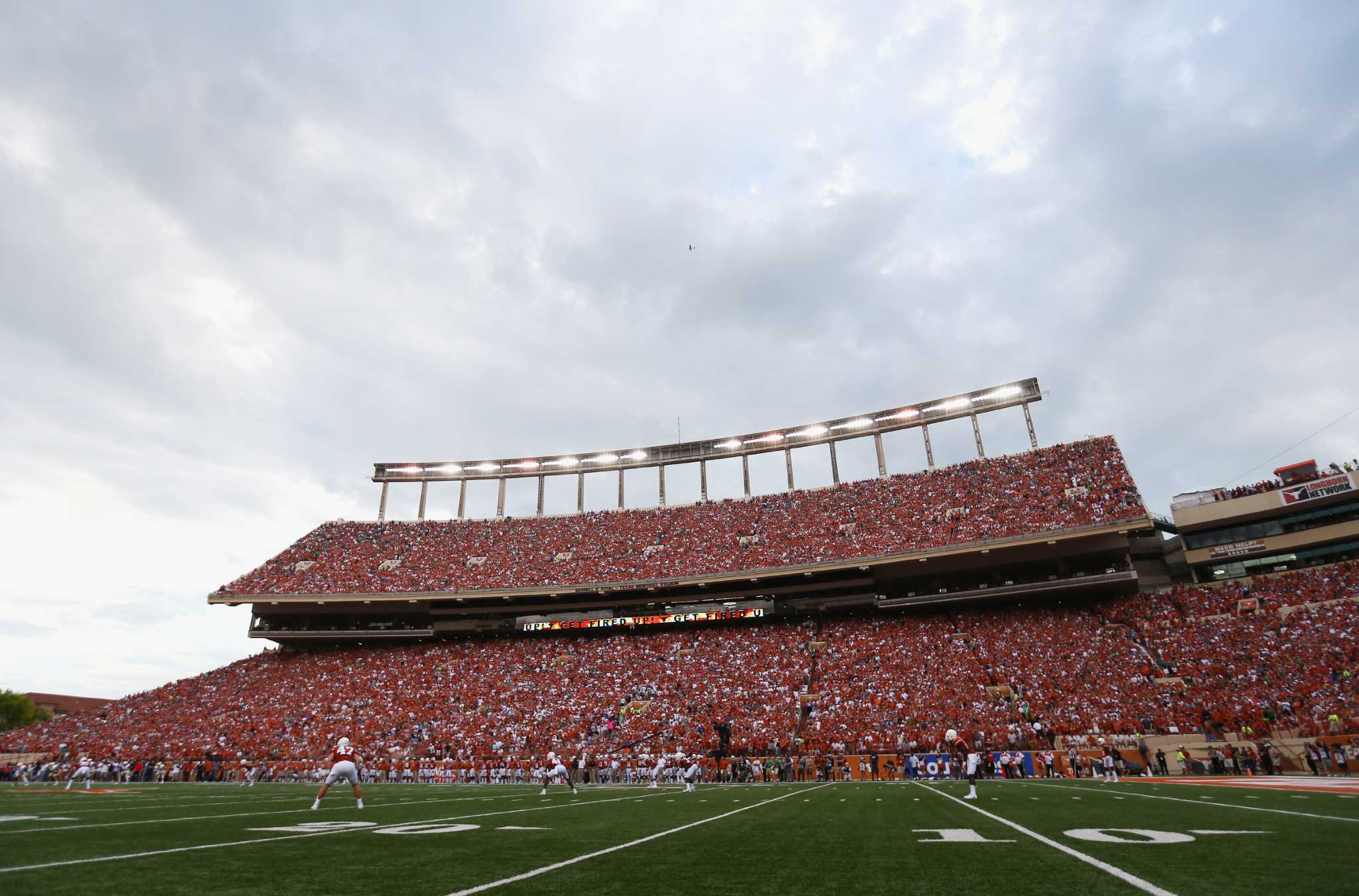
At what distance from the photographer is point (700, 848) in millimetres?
7207

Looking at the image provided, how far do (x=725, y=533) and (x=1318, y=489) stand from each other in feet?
98.0

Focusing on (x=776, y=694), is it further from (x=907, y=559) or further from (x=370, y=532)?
(x=370, y=532)

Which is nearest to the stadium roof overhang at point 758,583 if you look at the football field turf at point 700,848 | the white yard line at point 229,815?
the football field turf at point 700,848

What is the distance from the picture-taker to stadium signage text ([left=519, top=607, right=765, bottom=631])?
4009cm

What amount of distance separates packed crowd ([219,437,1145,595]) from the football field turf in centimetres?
2560

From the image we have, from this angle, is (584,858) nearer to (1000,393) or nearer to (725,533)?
(725,533)

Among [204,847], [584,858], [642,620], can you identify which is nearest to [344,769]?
[204,847]

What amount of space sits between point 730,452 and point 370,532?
26.5 m

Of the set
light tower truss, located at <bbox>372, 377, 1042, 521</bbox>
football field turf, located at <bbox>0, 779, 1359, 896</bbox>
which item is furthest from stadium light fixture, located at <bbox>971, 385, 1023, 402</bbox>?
football field turf, located at <bbox>0, 779, 1359, 896</bbox>

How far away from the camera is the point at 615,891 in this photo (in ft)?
15.7

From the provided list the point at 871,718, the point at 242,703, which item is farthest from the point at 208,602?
the point at 871,718

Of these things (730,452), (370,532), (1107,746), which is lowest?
(1107,746)

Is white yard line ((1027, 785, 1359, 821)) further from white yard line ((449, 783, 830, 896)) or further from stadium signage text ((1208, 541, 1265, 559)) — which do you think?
stadium signage text ((1208, 541, 1265, 559))

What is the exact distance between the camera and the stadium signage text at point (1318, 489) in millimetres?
32375
